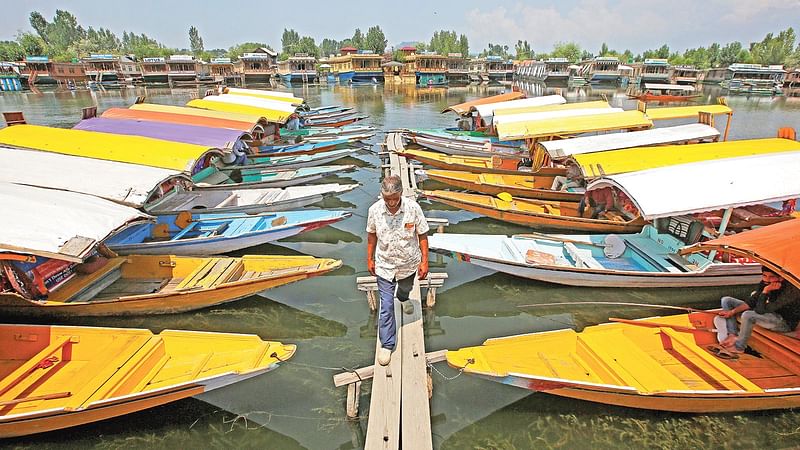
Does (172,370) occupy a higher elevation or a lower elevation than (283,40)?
lower

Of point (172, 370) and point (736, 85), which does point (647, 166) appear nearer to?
point (172, 370)

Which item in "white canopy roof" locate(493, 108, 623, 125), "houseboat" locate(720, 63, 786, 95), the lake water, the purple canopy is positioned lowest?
the lake water

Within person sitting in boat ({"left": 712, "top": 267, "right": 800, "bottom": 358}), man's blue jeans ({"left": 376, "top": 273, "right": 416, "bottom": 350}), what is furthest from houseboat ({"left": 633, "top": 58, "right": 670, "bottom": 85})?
man's blue jeans ({"left": 376, "top": 273, "right": 416, "bottom": 350})

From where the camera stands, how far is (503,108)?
58.6 ft

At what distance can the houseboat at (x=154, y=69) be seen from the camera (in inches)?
2383

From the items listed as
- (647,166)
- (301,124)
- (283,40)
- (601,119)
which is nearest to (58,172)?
(647,166)

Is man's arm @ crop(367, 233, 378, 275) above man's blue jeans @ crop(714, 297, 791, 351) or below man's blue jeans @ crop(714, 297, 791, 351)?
above

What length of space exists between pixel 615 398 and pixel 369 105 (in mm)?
40713

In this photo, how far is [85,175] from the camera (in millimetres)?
8203

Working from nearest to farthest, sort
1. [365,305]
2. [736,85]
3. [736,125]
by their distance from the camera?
[365,305], [736,125], [736,85]

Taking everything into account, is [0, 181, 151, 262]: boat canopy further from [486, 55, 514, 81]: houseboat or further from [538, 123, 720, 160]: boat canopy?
[486, 55, 514, 81]: houseboat

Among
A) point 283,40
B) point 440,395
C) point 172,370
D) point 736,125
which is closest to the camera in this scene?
point 172,370

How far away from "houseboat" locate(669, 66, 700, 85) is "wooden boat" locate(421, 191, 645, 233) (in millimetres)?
61380

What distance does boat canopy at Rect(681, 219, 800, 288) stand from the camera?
4.50 m
